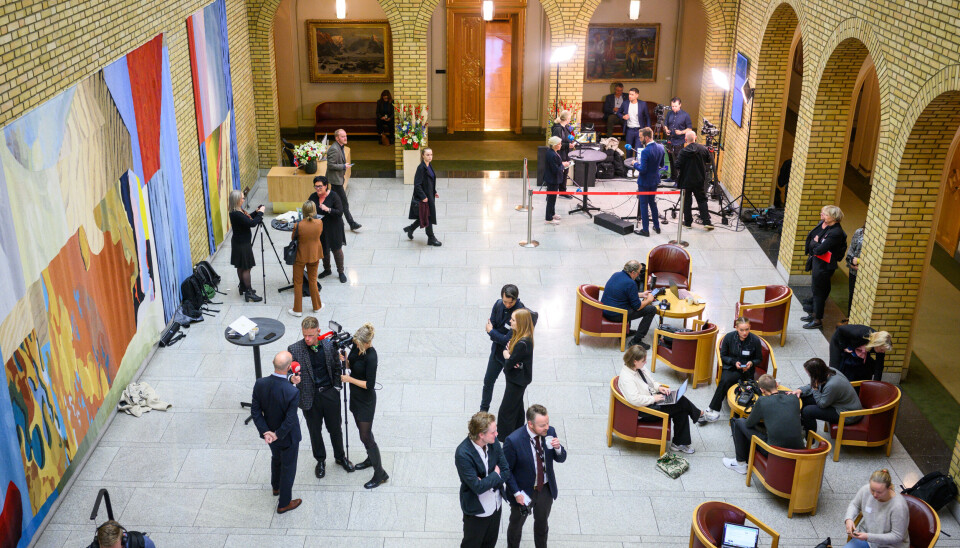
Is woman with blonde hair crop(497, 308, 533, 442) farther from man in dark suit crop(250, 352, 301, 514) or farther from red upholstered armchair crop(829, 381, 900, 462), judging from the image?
red upholstered armchair crop(829, 381, 900, 462)

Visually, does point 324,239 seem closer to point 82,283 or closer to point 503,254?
point 503,254

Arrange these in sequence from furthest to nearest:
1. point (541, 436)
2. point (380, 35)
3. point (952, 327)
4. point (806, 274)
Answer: point (380, 35) → point (806, 274) → point (952, 327) → point (541, 436)

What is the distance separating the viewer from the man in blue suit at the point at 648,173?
48.2 feet

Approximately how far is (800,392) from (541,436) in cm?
346

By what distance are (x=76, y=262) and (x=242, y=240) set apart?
3.58m

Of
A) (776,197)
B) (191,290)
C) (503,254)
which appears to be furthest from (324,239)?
(776,197)

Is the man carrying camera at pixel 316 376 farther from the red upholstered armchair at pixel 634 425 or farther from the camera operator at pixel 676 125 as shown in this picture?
the camera operator at pixel 676 125

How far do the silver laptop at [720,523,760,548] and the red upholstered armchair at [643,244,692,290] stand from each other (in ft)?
18.3

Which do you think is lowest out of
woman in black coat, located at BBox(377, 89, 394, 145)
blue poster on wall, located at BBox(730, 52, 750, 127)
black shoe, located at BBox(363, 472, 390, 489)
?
black shoe, located at BBox(363, 472, 390, 489)

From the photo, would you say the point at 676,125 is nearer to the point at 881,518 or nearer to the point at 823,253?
the point at 823,253

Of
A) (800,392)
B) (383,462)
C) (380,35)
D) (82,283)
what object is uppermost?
(380,35)

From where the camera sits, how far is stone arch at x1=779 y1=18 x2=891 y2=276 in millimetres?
11766

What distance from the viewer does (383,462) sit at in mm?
8992

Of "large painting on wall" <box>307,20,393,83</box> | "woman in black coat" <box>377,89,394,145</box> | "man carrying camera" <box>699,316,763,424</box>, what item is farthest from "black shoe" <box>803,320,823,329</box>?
"large painting on wall" <box>307,20,393,83</box>
